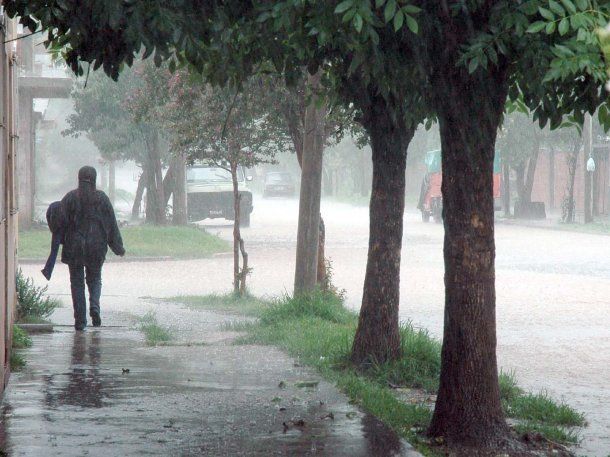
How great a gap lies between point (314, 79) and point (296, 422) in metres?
6.80

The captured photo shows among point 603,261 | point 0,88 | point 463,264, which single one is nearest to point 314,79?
point 0,88

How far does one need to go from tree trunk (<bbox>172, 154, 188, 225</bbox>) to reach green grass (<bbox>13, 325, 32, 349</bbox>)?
23.6 m

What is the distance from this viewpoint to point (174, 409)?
7270 millimetres

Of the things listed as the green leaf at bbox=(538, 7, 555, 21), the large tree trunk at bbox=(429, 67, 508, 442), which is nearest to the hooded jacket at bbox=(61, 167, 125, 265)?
the large tree trunk at bbox=(429, 67, 508, 442)

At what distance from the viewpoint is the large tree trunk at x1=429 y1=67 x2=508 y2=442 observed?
21.4 ft

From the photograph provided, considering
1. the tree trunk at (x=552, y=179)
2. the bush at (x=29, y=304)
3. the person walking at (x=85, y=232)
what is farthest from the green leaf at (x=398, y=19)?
the tree trunk at (x=552, y=179)

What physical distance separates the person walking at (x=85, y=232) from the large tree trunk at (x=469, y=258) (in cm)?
545

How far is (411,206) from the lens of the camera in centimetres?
6103

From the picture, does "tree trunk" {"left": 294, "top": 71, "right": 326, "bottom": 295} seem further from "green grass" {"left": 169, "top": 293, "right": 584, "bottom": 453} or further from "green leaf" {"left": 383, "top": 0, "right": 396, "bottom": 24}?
"green leaf" {"left": 383, "top": 0, "right": 396, "bottom": 24}

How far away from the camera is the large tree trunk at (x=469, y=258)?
21.4 feet

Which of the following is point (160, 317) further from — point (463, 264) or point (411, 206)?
point (411, 206)

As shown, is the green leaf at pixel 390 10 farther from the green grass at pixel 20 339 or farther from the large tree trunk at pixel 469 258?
the green grass at pixel 20 339

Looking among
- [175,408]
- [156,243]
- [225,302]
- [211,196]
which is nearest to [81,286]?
[175,408]

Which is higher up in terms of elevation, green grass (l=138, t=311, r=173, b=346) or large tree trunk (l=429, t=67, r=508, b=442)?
large tree trunk (l=429, t=67, r=508, b=442)
